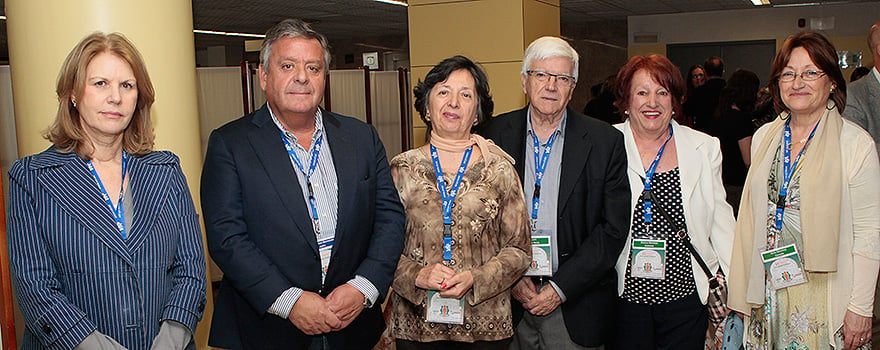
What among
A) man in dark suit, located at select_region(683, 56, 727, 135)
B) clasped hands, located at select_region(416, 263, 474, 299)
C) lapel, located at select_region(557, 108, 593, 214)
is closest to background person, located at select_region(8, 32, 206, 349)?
clasped hands, located at select_region(416, 263, 474, 299)

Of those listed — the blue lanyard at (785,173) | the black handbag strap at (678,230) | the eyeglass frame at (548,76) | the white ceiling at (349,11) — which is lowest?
the black handbag strap at (678,230)

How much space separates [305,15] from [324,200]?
37.0 feet

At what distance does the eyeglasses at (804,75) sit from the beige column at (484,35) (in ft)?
10.5

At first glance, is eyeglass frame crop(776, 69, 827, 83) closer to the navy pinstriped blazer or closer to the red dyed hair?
the red dyed hair

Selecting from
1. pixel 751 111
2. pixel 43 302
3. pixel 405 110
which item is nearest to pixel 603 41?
pixel 405 110

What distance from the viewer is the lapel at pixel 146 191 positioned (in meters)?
2.06

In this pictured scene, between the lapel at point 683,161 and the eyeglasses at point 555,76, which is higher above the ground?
the eyeglasses at point 555,76

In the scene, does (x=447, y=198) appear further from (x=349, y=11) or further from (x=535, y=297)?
(x=349, y=11)

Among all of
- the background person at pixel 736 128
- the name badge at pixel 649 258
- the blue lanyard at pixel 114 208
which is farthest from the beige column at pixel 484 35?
the blue lanyard at pixel 114 208

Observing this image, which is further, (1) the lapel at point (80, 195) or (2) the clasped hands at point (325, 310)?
(2) the clasped hands at point (325, 310)

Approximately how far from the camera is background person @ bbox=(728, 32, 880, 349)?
2572mm

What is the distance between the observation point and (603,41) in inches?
598

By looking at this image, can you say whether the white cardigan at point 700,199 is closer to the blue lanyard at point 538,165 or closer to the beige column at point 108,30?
the blue lanyard at point 538,165

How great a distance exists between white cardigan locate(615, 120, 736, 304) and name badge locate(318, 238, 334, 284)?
3.74ft
